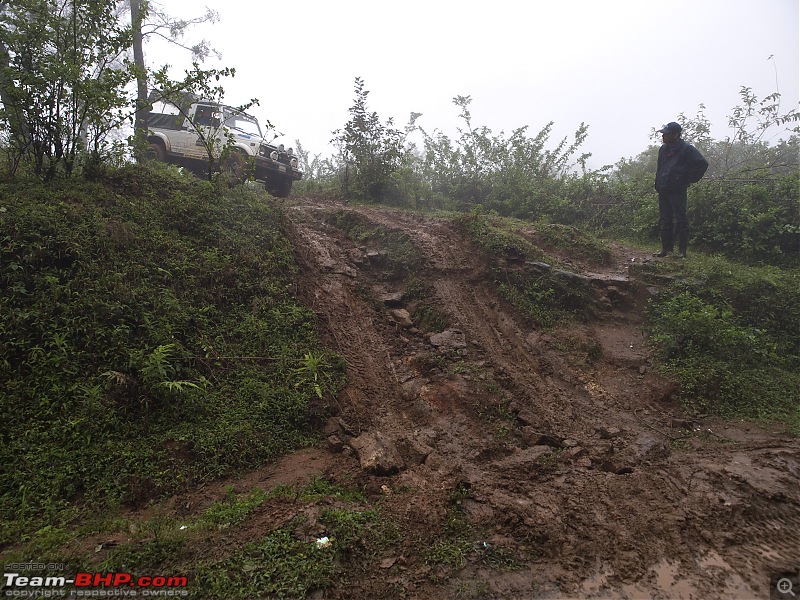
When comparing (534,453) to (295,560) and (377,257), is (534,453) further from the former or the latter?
(377,257)

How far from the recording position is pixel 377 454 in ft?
12.0

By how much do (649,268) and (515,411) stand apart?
3692 millimetres

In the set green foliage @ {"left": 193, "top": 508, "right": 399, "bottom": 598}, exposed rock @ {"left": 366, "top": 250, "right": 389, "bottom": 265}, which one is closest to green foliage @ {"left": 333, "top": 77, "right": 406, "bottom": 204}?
exposed rock @ {"left": 366, "top": 250, "right": 389, "bottom": 265}

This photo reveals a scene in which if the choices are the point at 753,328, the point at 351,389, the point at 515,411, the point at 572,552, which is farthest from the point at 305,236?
the point at 753,328

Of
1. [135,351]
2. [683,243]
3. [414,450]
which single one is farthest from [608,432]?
[135,351]

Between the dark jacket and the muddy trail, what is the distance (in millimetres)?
1550

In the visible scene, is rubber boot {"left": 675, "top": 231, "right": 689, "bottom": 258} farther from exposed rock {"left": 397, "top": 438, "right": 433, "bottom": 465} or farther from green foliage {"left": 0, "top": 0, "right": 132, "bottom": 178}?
green foliage {"left": 0, "top": 0, "right": 132, "bottom": 178}

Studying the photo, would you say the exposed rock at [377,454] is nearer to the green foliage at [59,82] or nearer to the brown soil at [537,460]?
the brown soil at [537,460]

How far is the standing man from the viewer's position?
6.55m

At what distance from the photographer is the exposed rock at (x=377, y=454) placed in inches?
140

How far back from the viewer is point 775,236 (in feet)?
23.0

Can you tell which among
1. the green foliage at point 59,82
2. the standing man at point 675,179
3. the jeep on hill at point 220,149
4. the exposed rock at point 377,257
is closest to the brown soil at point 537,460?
the exposed rock at point 377,257

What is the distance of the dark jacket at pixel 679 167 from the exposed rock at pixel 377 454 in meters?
5.90

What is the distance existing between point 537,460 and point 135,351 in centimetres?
361
